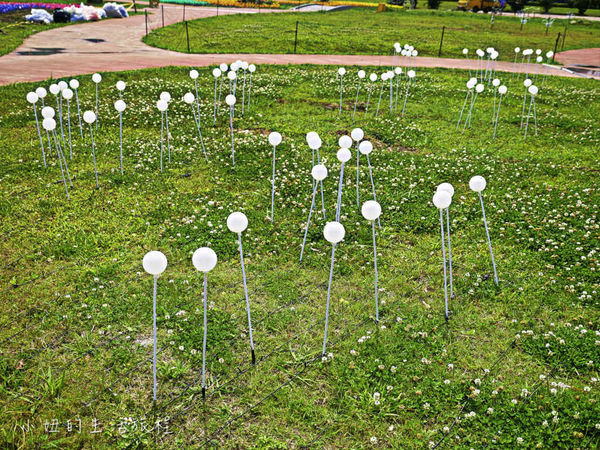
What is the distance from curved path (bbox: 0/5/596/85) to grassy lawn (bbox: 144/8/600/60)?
1552 mm

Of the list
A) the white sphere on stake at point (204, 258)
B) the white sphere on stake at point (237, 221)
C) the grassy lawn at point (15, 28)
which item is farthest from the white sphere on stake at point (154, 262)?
the grassy lawn at point (15, 28)

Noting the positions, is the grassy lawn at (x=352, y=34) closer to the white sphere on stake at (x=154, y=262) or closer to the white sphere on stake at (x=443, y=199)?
the white sphere on stake at (x=443, y=199)

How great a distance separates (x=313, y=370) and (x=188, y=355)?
4.37ft

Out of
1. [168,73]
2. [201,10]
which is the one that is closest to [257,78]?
[168,73]

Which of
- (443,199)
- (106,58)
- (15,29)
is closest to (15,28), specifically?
(15,29)

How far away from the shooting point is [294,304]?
5.68 metres

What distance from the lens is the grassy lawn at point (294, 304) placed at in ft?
13.7

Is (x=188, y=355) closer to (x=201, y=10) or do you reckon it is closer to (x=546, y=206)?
(x=546, y=206)

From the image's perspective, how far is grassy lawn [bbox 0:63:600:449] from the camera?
416 cm

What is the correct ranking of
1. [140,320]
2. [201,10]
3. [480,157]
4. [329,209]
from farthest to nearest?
[201,10]
[480,157]
[329,209]
[140,320]

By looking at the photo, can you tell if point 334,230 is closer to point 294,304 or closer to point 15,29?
point 294,304

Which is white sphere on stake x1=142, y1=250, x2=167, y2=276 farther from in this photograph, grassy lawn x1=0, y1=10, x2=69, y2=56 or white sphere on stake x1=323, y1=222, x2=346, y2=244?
grassy lawn x1=0, y1=10, x2=69, y2=56

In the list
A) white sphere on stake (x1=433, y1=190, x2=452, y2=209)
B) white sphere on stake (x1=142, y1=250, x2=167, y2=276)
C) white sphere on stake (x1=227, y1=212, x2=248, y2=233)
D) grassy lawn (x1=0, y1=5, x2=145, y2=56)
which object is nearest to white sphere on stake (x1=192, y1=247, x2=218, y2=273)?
white sphere on stake (x1=142, y1=250, x2=167, y2=276)

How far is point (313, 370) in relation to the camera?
4719 mm
